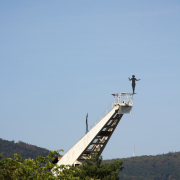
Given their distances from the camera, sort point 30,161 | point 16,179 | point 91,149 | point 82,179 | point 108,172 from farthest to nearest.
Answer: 1. point 91,149
2. point 108,172
3. point 82,179
4. point 30,161
5. point 16,179

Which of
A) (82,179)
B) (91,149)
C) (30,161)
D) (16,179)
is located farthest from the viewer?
(91,149)

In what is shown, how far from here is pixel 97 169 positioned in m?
43.1

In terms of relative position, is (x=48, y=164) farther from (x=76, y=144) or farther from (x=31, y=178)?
(x=76, y=144)

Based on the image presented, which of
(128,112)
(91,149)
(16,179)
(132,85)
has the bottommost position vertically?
(16,179)

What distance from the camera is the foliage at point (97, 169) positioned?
42.5 m

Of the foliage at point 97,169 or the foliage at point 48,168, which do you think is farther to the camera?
the foliage at point 97,169

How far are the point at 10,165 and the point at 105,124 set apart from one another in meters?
11.3

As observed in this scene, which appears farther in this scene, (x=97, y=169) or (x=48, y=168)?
(x=97, y=169)

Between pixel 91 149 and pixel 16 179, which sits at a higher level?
pixel 91 149

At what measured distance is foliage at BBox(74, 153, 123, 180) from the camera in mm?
42550

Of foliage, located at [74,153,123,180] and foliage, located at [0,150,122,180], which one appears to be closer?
foliage, located at [0,150,122,180]

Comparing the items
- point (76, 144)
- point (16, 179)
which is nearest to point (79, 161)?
point (76, 144)

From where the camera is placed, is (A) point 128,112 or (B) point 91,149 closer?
(A) point 128,112

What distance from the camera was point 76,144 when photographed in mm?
44156
